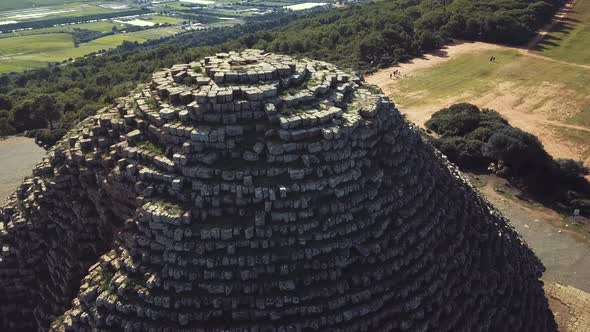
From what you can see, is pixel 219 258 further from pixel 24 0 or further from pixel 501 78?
pixel 24 0

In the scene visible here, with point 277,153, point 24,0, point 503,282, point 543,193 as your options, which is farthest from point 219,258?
point 24,0

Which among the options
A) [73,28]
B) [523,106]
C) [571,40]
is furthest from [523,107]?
[73,28]

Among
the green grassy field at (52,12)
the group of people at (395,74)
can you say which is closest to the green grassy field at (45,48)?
the green grassy field at (52,12)

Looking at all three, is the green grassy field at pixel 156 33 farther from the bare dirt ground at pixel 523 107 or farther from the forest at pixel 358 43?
the bare dirt ground at pixel 523 107

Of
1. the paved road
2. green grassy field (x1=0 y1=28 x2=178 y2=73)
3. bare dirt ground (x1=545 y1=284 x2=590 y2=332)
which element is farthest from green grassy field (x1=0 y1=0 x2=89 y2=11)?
bare dirt ground (x1=545 y1=284 x2=590 y2=332)

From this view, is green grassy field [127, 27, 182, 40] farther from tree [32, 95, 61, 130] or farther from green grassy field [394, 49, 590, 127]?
green grassy field [394, 49, 590, 127]
